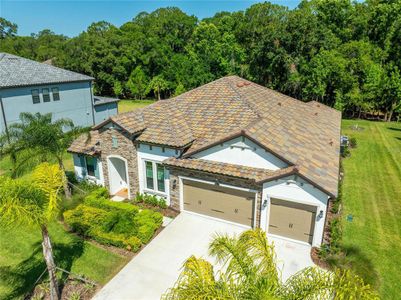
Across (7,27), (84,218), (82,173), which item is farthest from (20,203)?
(7,27)

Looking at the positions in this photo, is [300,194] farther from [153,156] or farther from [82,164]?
[82,164]

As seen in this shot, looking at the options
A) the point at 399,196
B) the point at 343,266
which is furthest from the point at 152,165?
the point at 399,196

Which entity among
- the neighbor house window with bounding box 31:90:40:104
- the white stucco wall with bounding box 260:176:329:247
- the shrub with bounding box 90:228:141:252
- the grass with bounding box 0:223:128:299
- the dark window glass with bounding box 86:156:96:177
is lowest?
the grass with bounding box 0:223:128:299

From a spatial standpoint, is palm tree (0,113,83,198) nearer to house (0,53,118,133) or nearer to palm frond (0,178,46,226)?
palm frond (0,178,46,226)

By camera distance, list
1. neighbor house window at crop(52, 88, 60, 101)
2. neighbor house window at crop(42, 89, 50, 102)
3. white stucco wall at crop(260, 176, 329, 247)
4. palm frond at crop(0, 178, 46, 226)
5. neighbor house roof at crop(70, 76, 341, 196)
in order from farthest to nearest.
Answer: neighbor house window at crop(52, 88, 60, 101) < neighbor house window at crop(42, 89, 50, 102) < neighbor house roof at crop(70, 76, 341, 196) < white stucco wall at crop(260, 176, 329, 247) < palm frond at crop(0, 178, 46, 226)

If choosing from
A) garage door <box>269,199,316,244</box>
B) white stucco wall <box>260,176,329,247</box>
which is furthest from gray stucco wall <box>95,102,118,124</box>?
garage door <box>269,199,316,244</box>

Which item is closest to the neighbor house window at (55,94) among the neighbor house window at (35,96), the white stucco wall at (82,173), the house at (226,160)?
the neighbor house window at (35,96)

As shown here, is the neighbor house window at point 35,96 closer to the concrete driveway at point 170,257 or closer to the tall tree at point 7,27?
the concrete driveway at point 170,257
